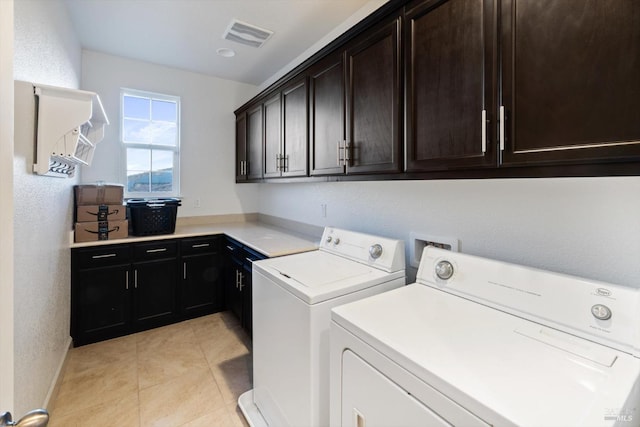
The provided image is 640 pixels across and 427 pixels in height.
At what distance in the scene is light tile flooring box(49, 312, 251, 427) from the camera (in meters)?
1.76

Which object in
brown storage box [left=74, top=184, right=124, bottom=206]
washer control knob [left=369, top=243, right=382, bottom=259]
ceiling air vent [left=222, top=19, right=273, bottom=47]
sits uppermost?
ceiling air vent [left=222, top=19, right=273, bottom=47]

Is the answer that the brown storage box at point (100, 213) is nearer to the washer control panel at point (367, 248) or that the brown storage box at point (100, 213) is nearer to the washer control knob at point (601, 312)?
the washer control panel at point (367, 248)

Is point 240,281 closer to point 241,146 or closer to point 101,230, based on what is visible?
point 101,230

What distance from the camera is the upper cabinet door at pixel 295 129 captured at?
7.21ft

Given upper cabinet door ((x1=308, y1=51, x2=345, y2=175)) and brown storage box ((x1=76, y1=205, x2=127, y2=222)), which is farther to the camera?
brown storage box ((x1=76, y1=205, x2=127, y2=222))

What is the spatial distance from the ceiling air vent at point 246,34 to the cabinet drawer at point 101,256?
210 centimetres

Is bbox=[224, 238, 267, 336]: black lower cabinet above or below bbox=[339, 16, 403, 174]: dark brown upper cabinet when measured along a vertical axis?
below

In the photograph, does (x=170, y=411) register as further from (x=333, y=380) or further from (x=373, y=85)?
(x=373, y=85)

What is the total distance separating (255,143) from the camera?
122 inches

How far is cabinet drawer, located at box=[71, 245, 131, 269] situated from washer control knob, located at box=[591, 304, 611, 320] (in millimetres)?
3137

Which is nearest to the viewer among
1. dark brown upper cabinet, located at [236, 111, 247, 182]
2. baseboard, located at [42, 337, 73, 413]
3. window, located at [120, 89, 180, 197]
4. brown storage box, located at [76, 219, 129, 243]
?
baseboard, located at [42, 337, 73, 413]

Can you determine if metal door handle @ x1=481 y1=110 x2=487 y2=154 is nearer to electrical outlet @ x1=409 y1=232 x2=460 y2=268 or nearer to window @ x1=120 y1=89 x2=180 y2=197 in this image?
electrical outlet @ x1=409 y1=232 x2=460 y2=268

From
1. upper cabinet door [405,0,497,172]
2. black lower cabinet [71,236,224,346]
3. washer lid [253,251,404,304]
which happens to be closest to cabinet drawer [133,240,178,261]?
black lower cabinet [71,236,224,346]

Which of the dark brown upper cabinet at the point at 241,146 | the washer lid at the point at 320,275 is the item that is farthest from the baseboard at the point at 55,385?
the dark brown upper cabinet at the point at 241,146
